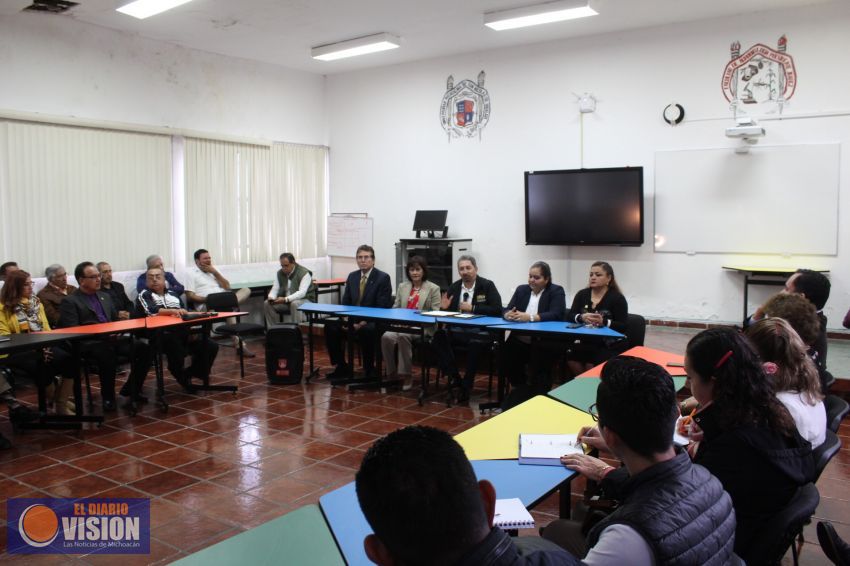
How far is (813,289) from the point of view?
4.48m

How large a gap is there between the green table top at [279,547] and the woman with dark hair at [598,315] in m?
3.84

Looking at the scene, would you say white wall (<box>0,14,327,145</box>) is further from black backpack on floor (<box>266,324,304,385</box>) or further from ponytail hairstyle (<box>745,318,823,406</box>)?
ponytail hairstyle (<box>745,318,823,406</box>)

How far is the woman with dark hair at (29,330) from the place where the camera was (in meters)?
5.34

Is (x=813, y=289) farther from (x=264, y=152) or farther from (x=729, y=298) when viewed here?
(x=264, y=152)

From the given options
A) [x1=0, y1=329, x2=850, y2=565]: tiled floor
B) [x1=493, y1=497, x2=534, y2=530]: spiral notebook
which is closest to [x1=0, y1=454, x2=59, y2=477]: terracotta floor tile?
[x1=0, y1=329, x2=850, y2=565]: tiled floor

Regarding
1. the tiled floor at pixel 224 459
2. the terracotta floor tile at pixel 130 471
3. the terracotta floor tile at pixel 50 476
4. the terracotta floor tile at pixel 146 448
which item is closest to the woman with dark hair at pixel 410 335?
the tiled floor at pixel 224 459

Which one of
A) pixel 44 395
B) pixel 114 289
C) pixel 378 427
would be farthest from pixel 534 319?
pixel 114 289

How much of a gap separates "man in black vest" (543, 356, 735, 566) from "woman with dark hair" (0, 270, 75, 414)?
A: 494 cm

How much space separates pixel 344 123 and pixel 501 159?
2.82m

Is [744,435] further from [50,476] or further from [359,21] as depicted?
[359,21]

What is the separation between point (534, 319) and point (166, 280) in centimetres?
461

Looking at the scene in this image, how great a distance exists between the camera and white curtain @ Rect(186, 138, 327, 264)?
348 inches

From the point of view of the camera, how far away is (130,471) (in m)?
4.42

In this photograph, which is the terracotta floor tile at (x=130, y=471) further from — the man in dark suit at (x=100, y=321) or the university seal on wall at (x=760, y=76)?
the university seal on wall at (x=760, y=76)
